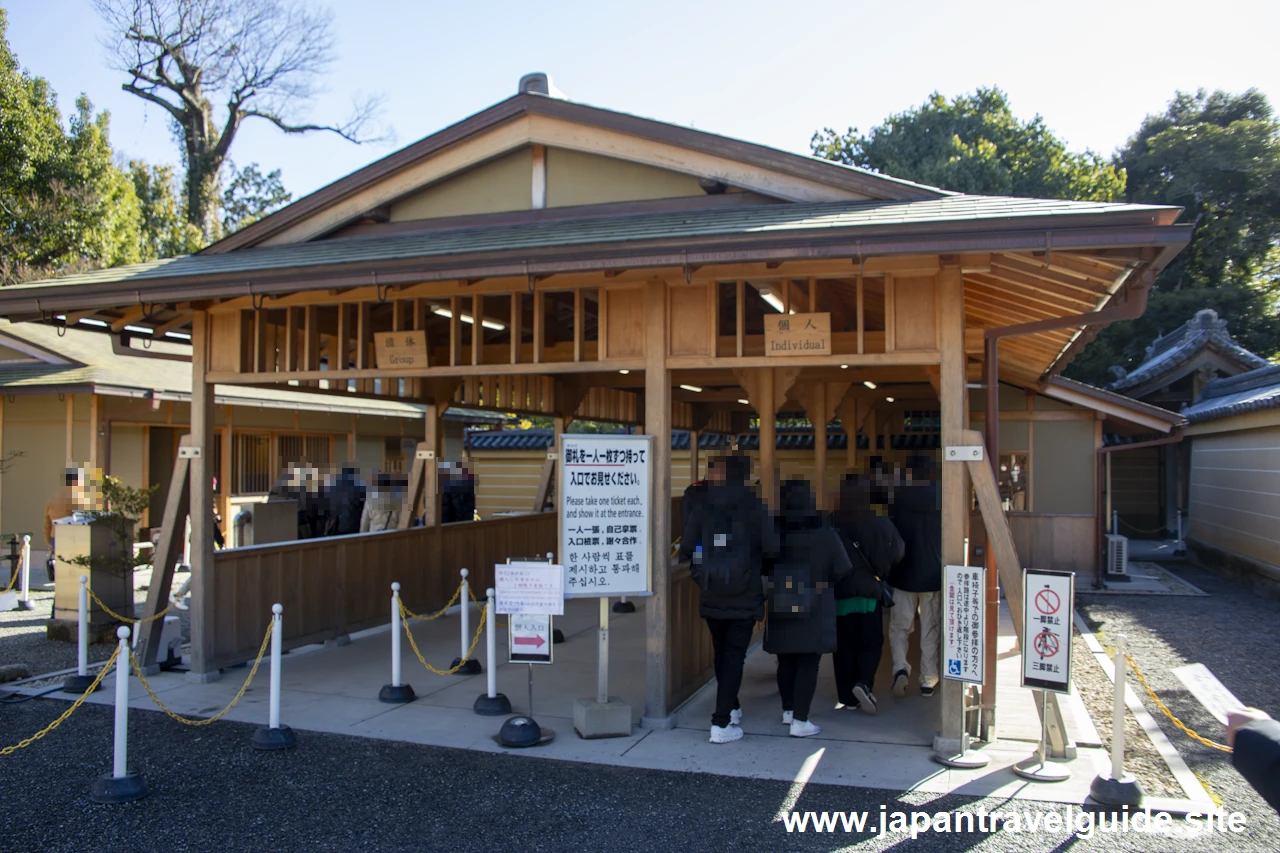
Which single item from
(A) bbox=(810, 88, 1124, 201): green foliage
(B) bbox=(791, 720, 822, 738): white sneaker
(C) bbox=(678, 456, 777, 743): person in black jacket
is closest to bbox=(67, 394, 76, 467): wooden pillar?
(C) bbox=(678, 456, 777, 743): person in black jacket

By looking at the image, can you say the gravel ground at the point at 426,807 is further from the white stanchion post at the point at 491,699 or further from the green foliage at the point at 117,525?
the green foliage at the point at 117,525

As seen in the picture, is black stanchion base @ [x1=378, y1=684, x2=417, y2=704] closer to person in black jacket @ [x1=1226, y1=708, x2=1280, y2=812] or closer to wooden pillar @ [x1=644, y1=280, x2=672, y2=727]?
wooden pillar @ [x1=644, y1=280, x2=672, y2=727]

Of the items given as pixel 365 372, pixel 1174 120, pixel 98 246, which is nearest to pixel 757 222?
pixel 365 372

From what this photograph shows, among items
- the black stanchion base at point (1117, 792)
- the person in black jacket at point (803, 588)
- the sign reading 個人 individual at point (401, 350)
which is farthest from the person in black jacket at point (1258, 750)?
the sign reading 個人 individual at point (401, 350)

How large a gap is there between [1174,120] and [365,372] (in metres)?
31.5

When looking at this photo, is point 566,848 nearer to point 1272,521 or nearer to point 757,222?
point 757,222

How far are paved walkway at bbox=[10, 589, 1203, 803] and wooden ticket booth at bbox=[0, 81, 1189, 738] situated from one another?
37 cm

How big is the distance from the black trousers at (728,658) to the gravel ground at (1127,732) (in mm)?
2491

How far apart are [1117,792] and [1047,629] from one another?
0.93 meters

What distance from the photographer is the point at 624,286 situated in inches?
261

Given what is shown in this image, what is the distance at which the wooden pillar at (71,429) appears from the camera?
14227 millimetres

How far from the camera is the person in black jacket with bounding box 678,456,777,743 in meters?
5.93

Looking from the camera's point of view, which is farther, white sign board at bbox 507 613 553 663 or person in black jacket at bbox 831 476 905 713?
person in black jacket at bbox 831 476 905 713

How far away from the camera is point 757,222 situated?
611 cm
